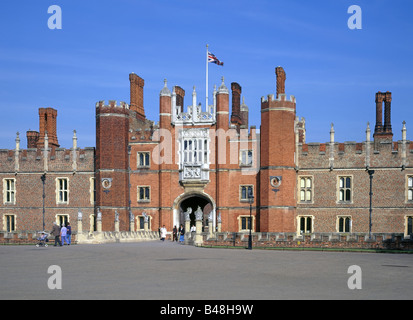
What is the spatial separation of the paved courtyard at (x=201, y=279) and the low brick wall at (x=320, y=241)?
900 centimetres

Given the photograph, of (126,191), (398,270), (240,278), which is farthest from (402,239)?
(126,191)

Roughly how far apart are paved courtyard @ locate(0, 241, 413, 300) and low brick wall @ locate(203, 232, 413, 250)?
9.00 metres

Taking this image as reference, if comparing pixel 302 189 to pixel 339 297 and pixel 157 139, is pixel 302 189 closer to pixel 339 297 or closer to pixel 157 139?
pixel 157 139

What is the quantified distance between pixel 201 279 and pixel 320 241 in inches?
667

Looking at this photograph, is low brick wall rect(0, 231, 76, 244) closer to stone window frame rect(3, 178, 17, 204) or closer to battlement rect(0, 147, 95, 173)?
battlement rect(0, 147, 95, 173)

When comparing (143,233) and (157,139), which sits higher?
(157,139)

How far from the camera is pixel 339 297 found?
11211mm

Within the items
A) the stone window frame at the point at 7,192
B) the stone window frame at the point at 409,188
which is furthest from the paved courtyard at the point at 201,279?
the stone window frame at the point at 7,192

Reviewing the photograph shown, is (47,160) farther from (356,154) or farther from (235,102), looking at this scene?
(356,154)

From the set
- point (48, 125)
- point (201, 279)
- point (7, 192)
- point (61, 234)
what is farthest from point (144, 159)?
point (201, 279)

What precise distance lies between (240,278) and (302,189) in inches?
1110

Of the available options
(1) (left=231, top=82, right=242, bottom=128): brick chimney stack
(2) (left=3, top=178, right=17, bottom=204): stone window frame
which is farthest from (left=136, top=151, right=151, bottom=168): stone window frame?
(2) (left=3, top=178, right=17, bottom=204): stone window frame

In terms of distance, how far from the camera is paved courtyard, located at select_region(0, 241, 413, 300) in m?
11.4

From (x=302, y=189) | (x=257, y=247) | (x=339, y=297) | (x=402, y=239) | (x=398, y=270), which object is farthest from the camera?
(x=302, y=189)
